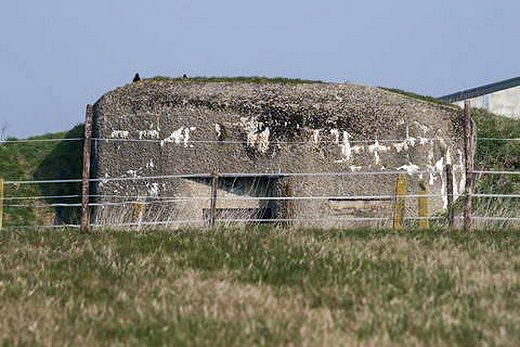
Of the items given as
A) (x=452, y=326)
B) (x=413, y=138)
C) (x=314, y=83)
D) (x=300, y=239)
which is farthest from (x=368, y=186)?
(x=452, y=326)

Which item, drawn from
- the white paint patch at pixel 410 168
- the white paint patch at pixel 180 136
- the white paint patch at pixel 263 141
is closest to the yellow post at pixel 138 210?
the white paint patch at pixel 180 136

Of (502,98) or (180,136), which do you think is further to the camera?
(502,98)

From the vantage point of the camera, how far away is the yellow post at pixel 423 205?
15.1 meters

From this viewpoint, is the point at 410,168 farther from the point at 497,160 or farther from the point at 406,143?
the point at 497,160

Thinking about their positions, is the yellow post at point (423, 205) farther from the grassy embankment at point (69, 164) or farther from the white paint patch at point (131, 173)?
the white paint patch at point (131, 173)

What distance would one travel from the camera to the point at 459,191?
757 inches

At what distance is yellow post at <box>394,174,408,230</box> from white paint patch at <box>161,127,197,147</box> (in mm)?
4228

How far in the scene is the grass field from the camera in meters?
5.74

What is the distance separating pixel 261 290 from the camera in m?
7.01

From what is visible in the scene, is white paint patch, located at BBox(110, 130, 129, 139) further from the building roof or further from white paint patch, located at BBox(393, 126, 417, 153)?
the building roof

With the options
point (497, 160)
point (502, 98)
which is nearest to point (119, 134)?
Answer: point (497, 160)

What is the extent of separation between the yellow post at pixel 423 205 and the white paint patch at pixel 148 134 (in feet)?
17.6

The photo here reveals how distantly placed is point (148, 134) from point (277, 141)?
2.62 meters

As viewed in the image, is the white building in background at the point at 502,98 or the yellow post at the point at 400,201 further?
the white building in background at the point at 502,98
